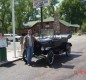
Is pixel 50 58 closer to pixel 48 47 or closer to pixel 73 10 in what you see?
pixel 48 47

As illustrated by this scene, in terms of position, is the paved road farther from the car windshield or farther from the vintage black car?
the car windshield

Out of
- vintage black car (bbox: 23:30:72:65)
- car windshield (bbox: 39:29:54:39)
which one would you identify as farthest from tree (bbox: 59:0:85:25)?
vintage black car (bbox: 23:30:72:65)

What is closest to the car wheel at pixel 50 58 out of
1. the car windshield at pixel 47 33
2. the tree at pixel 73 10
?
the car windshield at pixel 47 33

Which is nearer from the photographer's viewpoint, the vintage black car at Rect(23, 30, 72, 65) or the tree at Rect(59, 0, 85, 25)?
the vintage black car at Rect(23, 30, 72, 65)

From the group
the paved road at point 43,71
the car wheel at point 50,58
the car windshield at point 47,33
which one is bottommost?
the paved road at point 43,71

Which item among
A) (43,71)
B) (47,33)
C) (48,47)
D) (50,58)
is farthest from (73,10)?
(43,71)

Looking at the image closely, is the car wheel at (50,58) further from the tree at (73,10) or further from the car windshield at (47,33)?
the tree at (73,10)

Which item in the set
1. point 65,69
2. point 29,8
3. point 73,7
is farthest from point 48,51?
point 73,7

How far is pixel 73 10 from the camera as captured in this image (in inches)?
4176

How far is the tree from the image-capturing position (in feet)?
Answer: 342

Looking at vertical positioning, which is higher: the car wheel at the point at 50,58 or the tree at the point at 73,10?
the tree at the point at 73,10

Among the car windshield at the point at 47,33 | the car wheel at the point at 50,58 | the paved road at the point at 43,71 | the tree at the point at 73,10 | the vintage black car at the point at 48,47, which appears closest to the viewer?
the paved road at the point at 43,71

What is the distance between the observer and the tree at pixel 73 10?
104 meters

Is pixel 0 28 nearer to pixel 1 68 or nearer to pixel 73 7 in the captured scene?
pixel 73 7
